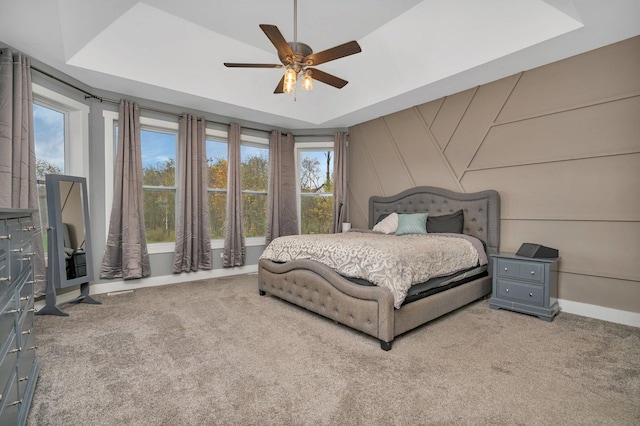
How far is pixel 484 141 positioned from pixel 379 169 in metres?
1.75

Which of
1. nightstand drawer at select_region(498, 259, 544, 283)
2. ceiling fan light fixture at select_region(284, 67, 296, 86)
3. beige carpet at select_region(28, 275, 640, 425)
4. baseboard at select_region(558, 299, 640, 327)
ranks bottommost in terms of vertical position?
beige carpet at select_region(28, 275, 640, 425)

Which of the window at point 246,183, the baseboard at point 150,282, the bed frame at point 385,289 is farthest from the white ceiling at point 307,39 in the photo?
the baseboard at point 150,282

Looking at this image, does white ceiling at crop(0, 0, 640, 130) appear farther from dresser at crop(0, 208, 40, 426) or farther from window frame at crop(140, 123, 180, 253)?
dresser at crop(0, 208, 40, 426)

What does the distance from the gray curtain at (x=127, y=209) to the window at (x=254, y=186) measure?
1.69 meters

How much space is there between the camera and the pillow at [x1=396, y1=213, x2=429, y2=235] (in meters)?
4.00

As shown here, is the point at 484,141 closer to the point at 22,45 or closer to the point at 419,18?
the point at 419,18

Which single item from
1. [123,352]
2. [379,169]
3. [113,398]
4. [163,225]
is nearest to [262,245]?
[163,225]

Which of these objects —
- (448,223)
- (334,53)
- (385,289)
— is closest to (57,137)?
(334,53)

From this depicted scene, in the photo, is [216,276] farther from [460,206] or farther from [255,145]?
[460,206]

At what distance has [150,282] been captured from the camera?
14.2ft

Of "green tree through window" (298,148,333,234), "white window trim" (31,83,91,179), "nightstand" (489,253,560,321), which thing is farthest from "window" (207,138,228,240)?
"nightstand" (489,253,560,321)

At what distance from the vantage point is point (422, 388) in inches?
72.1

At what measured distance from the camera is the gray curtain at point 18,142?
2861mm

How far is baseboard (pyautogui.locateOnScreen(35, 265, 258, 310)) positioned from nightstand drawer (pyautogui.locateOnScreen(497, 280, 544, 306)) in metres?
3.74
